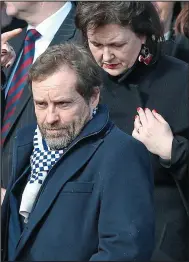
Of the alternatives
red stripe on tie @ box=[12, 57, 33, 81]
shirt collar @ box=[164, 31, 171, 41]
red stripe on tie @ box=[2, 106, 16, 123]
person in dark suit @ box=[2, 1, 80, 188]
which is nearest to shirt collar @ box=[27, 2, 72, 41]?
person in dark suit @ box=[2, 1, 80, 188]

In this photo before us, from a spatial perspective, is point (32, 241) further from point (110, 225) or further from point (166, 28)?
point (166, 28)

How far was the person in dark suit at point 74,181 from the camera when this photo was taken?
2.24m

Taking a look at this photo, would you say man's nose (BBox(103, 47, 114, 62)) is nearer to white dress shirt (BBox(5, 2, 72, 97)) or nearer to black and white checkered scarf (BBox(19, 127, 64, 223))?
white dress shirt (BBox(5, 2, 72, 97))

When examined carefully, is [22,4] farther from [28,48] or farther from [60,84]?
[60,84]

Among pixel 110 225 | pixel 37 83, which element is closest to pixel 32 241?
pixel 110 225

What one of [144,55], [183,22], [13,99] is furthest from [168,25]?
[13,99]

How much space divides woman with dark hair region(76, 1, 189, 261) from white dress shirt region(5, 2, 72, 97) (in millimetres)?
179

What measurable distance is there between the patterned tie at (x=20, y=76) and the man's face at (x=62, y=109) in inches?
16.7

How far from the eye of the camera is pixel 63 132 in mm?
2395

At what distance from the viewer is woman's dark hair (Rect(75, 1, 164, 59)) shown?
265 cm

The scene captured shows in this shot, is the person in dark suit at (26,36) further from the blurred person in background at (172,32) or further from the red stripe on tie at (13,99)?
the blurred person in background at (172,32)

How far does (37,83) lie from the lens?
2432mm

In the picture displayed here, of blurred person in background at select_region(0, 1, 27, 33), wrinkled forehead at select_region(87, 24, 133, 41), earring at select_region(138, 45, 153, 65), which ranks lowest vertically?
earring at select_region(138, 45, 153, 65)

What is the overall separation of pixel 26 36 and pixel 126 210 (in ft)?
3.45
